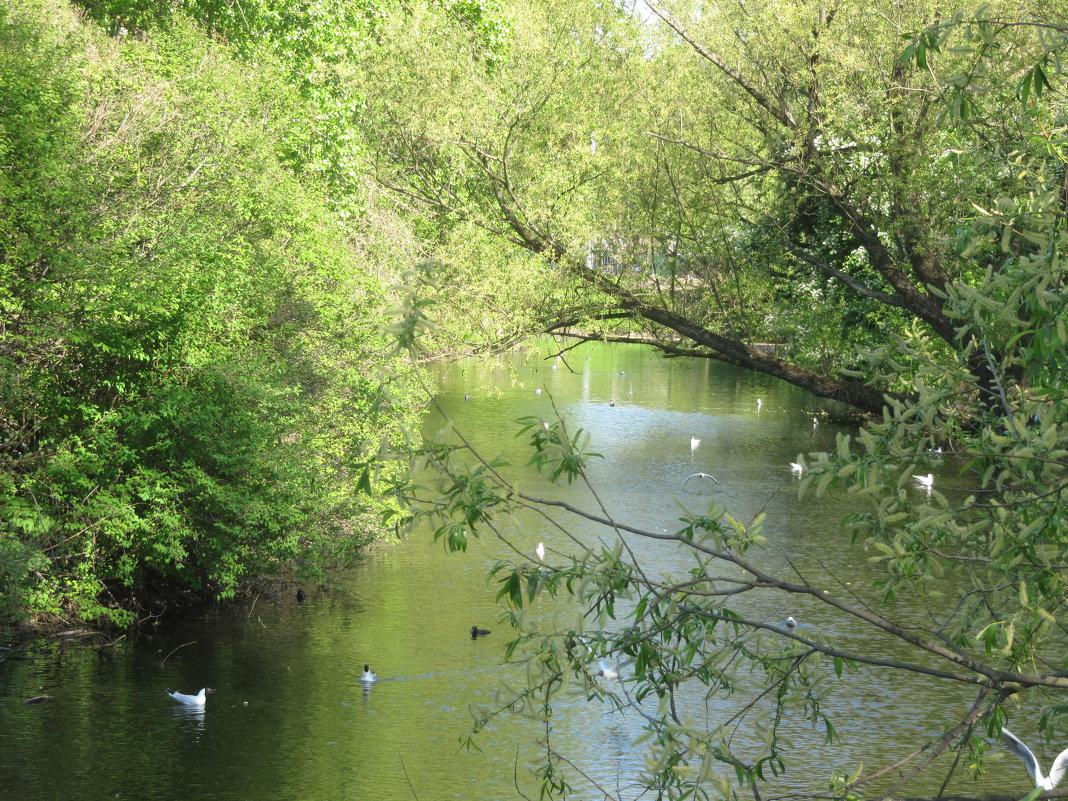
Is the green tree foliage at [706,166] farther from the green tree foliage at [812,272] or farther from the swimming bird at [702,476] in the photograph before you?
the swimming bird at [702,476]

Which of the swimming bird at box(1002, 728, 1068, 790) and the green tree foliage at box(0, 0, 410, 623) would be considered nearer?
the swimming bird at box(1002, 728, 1068, 790)

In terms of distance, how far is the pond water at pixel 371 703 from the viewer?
512 inches

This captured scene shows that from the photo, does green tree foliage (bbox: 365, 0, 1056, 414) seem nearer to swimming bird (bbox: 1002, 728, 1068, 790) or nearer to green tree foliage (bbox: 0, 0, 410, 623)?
green tree foliage (bbox: 0, 0, 410, 623)

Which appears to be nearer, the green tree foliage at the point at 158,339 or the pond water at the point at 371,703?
the pond water at the point at 371,703

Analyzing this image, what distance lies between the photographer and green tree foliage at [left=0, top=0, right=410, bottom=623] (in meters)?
15.9

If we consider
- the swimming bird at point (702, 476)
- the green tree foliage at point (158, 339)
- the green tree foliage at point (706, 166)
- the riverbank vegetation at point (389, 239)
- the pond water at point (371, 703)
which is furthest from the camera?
the swimming bird at point (702, 476)

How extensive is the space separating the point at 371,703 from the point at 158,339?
6087 millimetres

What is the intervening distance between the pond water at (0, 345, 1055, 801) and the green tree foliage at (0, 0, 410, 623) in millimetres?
1094

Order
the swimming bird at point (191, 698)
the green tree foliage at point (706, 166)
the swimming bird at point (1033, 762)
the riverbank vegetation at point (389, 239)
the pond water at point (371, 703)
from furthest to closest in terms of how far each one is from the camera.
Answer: the green tree foliage at point (706, 166) → the riverbank vegetation at point (389, 239) → the swimming bird at point (191, 698) → the pond water at point (371, 703) → the swimming bird at point (1033, 762)

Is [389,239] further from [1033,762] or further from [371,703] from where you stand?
[1033,762]

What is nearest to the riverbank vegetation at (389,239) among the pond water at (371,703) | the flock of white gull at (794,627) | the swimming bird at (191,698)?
the pond water at (371,703)

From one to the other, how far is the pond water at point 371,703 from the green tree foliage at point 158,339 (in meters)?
1.09

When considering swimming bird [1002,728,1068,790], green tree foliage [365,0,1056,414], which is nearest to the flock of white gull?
swimming bird [1002,728,1068,790]

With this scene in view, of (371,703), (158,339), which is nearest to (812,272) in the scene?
(371,703)
